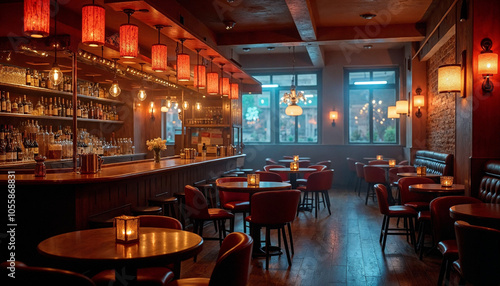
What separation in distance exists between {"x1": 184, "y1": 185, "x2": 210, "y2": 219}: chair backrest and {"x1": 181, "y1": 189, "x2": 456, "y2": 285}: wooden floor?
19.3 inches

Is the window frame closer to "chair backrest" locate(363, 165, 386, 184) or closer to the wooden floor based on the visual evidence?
"chair backrest" locate(363, 165, 386, 184)

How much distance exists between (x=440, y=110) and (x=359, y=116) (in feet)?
15.6

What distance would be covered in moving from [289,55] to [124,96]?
5.76 metres

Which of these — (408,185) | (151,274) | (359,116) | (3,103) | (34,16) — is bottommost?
(151,274)

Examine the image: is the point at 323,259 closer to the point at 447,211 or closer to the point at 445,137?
the point at 447,211

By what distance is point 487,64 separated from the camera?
5562mm

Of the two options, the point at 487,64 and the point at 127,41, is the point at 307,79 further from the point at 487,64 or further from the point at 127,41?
the point at 127,41

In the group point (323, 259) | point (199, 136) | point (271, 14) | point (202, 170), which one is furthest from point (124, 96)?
point (323, 259)

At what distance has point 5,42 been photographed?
5.66 m

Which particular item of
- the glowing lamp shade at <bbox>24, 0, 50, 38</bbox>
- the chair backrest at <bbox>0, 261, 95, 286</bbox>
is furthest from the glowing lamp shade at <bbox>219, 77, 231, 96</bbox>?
the chair backrest at <bbox>0, 261, 95, 286</bbox>

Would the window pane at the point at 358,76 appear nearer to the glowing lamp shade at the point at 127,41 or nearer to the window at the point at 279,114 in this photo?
the window at the point at 279,114

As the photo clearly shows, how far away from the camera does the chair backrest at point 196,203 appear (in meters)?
5.07

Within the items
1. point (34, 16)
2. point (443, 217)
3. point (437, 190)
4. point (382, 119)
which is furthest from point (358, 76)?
point (34, 16)

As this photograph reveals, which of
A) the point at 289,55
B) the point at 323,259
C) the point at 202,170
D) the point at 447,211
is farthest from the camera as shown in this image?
the point at 289,55
